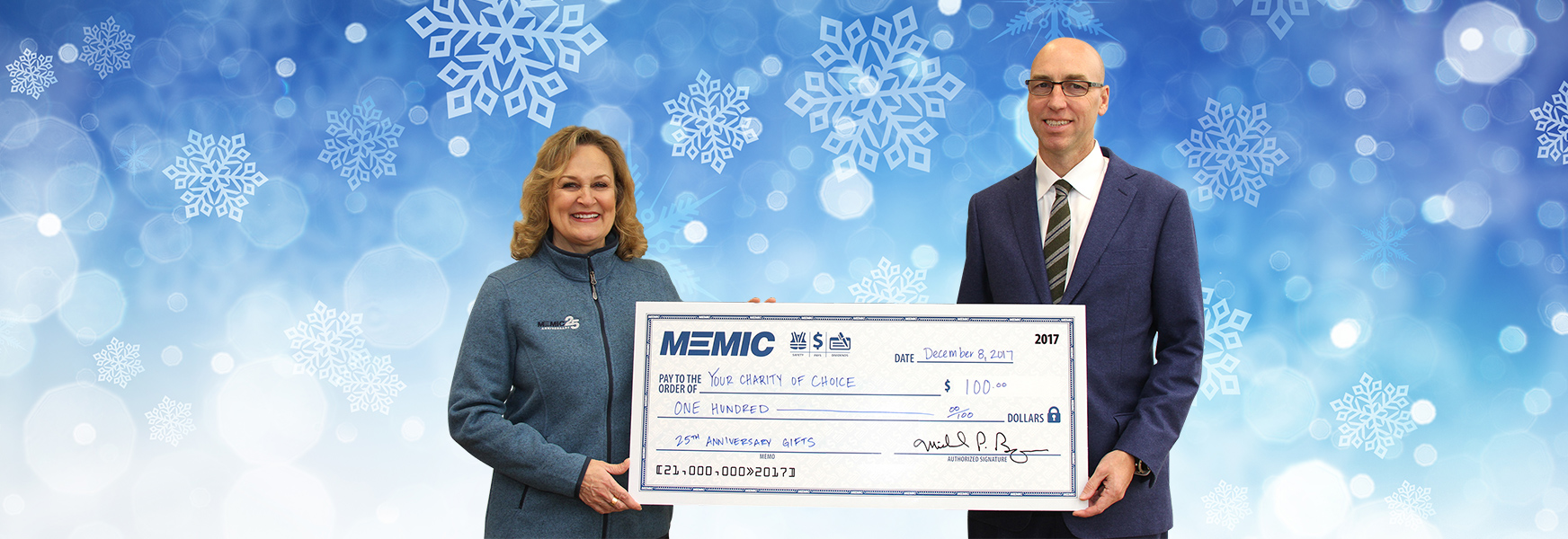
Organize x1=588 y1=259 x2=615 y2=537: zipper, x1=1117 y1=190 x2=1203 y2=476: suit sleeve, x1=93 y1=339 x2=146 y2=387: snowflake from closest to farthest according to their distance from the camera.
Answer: x1=1117 y1=190 x2=1203 y2=476: suit sleeve < x1=588 y1=259 x2=615 y2=537: zipper < x1=93 y1=339 x2=146 y2=387: snowflake

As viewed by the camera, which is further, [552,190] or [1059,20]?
[1059,20]

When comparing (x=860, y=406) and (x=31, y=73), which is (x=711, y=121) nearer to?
(x=860, y=406)

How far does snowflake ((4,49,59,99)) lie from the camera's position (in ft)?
11.3

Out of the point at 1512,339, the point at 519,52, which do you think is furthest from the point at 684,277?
the point at 1512,339

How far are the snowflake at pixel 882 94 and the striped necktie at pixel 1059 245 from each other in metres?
1.34

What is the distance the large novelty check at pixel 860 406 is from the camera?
183 cm

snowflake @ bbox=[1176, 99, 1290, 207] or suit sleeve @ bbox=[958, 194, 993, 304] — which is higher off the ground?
snowflake @ bbox=[1176, 99, 1290, 207]

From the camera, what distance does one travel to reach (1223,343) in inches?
126

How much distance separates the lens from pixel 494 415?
188 cm

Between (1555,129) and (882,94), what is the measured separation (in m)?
2.52

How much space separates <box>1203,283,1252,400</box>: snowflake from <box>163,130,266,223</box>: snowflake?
362cm

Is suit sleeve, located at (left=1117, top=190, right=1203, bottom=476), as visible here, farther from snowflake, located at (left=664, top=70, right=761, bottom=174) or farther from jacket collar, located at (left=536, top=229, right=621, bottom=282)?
snowflake, located at (left=664, top=70, right=761, bottom=174)

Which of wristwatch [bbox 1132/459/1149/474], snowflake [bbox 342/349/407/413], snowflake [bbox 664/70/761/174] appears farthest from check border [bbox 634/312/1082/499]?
snowflake [bbox 342/349/407/413]

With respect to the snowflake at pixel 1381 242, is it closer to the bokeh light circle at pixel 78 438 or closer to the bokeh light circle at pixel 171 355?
the bokeh light circle at pixel 171 355
